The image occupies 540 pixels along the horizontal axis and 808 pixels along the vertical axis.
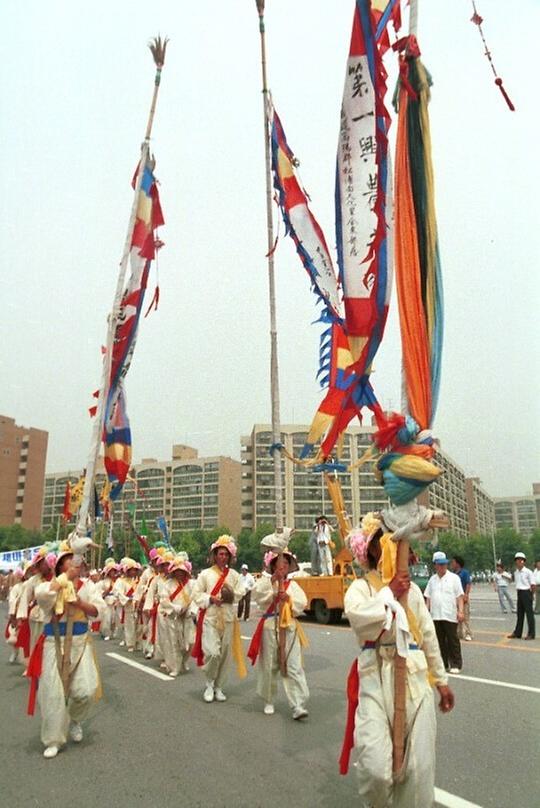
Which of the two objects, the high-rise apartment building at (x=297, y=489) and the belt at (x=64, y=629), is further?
the high-rise apartment building at (x=297, y=489)

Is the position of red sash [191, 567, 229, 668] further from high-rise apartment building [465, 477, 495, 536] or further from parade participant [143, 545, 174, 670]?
high-rise apartment building [465, 477, 495, 536]

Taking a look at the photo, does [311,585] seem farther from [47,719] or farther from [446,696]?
[446,696]

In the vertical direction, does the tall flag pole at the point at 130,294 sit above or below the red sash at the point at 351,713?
above

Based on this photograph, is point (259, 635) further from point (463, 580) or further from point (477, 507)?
point (477, 507)

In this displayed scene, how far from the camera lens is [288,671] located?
5.93m

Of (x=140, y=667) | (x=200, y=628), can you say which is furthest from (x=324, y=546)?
(x=200, y=628)

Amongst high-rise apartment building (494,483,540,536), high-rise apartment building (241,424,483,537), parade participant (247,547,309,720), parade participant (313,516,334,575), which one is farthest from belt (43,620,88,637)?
high-rise apartment building (494,483,540,536)

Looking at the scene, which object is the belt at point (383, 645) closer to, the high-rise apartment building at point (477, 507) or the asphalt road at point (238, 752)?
the asphalt road at point (238, 752)

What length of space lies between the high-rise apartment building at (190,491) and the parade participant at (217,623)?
249 ft

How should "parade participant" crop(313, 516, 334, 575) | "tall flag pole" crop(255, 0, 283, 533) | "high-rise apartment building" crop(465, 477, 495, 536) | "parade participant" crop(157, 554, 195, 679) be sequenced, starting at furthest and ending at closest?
"high-rise apartment building" crop(465, 477, 495, 536), "parade participant" crop(313, 516, 334, 575), "parade participant" crop(157, 554, 195, 679), "tall flag pole" crop(255, 0, 283, 533)

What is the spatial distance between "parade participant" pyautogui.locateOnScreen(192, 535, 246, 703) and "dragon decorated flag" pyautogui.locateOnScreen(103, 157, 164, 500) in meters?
3.14

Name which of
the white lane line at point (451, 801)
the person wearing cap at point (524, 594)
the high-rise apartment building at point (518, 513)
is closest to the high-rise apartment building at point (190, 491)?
the high-rise apartment building at point (518, 513)

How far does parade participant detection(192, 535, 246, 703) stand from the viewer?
22.6 ft

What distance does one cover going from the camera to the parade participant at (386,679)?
3.06 meters
